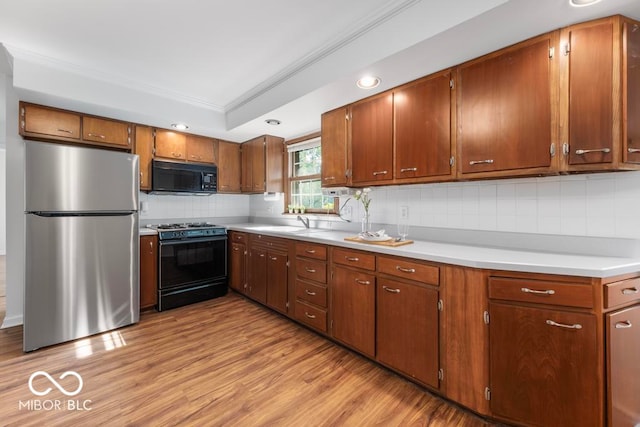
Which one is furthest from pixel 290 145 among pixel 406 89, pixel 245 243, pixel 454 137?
pixel 454 137

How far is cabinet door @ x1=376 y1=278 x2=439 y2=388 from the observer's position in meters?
1.75

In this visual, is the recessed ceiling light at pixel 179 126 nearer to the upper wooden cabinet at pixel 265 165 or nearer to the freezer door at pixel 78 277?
the upper wooden cabinet at pixel 265 165

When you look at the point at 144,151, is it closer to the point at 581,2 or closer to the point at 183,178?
the point at 183,178

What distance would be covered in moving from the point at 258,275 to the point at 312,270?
101 cm

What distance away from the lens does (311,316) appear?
103 inches

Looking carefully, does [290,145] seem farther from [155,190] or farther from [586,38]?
[586,38]

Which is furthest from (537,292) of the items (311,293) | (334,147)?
(334,147)

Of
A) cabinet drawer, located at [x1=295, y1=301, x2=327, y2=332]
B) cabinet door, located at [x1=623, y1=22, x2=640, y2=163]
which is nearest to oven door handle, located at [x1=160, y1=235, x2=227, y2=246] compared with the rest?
cabinet drawer, located at [x1=295, y1=301, x2=327, y2=332]

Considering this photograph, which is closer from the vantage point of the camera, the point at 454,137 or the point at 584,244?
the point at 584,244

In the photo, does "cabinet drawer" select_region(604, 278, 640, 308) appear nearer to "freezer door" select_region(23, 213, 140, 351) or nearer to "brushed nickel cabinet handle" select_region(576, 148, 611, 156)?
"brushed nickel cabinet handle" select_region(576, 148, 611, 156)

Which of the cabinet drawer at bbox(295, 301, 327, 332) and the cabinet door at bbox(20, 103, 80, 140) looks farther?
the cabinet door at bbox(20, 103, 80, 140)

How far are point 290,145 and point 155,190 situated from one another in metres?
1.86

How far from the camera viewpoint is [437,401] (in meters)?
1.75

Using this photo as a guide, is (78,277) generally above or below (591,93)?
below
